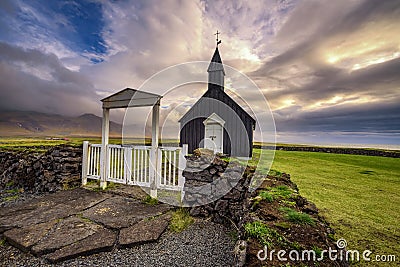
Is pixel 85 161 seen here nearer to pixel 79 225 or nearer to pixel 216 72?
pixel 79 225

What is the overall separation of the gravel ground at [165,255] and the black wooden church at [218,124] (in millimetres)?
8149

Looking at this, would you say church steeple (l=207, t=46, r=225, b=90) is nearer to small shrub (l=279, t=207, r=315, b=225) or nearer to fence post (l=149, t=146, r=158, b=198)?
fence post (l=149, t=146, r=158, b=198)

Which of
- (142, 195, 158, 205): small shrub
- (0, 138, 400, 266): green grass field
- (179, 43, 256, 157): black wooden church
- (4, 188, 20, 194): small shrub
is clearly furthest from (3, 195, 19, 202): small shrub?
(179, 43, 256, 157): black wooden church

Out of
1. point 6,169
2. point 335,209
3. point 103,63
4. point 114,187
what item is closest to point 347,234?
point 335,209

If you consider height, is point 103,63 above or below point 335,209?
above

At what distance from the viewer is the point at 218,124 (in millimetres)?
11750

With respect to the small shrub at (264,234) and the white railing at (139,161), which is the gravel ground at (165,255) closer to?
the small shrub at (264,234)

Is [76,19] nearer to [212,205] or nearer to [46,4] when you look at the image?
[46,4]

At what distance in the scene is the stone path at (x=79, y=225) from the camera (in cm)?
280

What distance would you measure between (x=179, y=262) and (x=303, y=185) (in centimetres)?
606

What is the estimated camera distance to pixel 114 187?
5801mm

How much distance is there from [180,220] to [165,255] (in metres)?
1.17

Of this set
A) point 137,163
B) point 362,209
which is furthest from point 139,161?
point 362,209

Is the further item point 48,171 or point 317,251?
point 48,171
